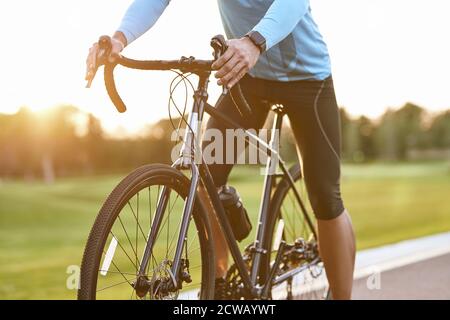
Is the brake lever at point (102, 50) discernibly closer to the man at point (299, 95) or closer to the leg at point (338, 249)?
the man at point (299, 95)

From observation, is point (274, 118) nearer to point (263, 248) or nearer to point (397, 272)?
point (263, 248)

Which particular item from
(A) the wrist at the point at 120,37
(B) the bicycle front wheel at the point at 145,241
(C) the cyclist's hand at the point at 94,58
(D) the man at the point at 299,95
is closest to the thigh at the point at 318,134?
(D) the man at the point at 299,95

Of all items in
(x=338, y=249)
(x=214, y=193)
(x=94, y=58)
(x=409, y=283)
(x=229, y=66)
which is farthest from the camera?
(x=409, y=283)

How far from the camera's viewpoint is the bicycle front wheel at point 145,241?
6.27 ft

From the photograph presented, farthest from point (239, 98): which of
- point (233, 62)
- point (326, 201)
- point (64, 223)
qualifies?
point (64, 223)

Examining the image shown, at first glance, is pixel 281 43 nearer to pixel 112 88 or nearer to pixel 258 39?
pixel 258 39

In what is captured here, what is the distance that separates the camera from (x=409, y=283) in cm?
419

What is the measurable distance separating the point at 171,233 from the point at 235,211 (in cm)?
42

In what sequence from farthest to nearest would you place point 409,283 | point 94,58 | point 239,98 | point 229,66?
point 409,283 < point 239,98 < point 94,58 < point 229,66

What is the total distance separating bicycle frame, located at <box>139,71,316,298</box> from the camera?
2197 mm

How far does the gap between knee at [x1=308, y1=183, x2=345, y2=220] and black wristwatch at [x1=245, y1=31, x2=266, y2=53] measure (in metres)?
0.84

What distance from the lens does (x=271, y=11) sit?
2.16 metres

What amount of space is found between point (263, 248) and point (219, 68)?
114cm

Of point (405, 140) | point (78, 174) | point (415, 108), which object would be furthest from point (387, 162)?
point (78, 174)
